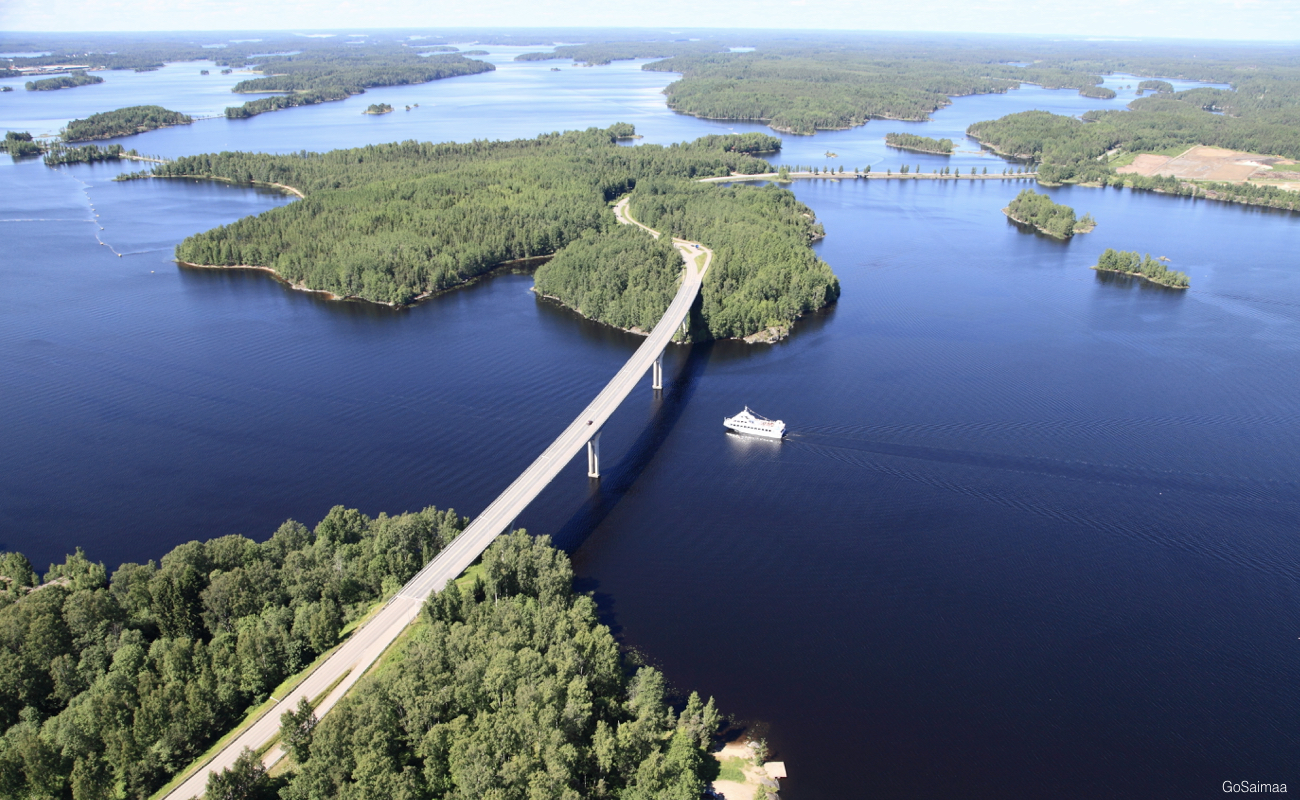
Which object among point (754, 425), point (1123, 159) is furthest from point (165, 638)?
point (1123, 159)

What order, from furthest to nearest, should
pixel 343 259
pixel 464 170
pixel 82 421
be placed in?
1. pixel 464 170
2. pixel 343 259
3. pixel 82 421

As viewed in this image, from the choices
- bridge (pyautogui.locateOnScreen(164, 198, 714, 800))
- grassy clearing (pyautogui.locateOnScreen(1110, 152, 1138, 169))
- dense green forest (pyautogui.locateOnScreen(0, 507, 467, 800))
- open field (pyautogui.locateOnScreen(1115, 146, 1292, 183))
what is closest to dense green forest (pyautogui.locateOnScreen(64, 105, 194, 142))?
bridge (pyautogui.locateOnScreen(164, 198, 714, 800))

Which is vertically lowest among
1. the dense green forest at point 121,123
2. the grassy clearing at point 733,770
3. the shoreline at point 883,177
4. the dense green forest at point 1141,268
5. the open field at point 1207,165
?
the grassy clearing at point 733,770

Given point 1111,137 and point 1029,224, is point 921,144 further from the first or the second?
point 1029,224

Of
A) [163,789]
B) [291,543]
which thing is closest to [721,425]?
[291,543]

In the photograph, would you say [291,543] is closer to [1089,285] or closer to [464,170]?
[1089,285]

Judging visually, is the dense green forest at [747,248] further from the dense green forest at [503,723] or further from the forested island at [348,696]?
the dense green forest at [503,723]

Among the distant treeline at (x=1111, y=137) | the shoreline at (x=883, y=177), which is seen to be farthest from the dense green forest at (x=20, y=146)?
the distant treeline at (x=1111, y=137)
